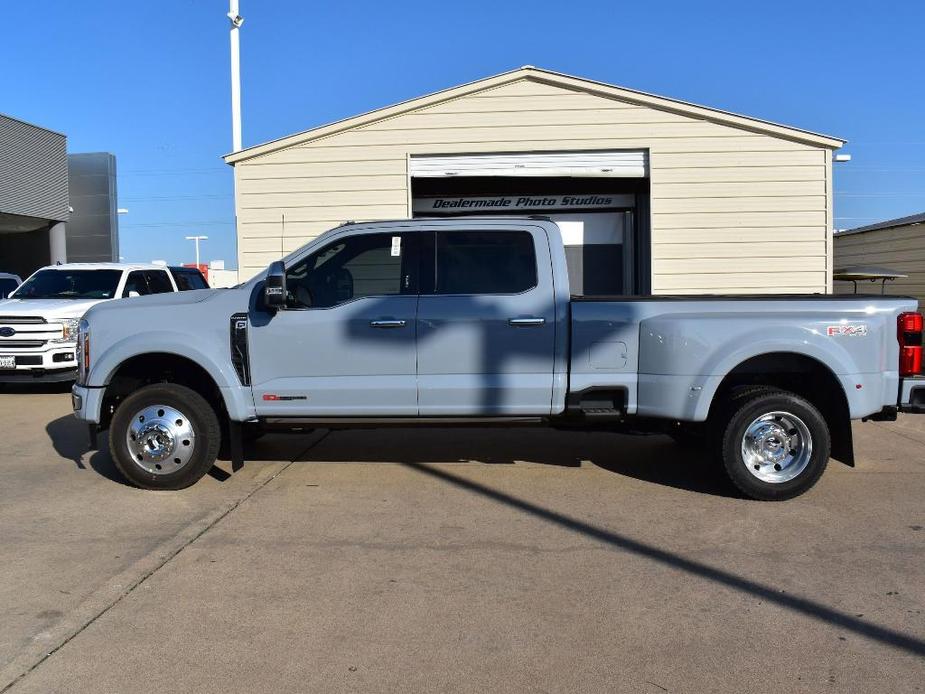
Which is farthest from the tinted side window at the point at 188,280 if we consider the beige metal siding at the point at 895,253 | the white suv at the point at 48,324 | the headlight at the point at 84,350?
the beige metal siding at the point at 895,253

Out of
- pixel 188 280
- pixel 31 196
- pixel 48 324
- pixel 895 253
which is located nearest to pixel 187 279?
pixel 188 280

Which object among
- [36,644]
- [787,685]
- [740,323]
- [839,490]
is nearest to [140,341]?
[36,644]

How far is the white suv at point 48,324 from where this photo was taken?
12.0 m

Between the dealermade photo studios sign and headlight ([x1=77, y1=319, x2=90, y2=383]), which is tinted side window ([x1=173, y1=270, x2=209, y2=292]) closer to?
the dealermade photo studios sign

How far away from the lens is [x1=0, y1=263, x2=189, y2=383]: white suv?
39.5ft

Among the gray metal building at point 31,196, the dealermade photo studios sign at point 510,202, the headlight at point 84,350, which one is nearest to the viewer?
the headlight at point 84,350

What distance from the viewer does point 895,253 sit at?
1611cm

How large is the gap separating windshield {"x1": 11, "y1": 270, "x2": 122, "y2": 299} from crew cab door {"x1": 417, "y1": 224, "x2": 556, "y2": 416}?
8437 mm

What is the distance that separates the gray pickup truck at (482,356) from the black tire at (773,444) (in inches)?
0.4

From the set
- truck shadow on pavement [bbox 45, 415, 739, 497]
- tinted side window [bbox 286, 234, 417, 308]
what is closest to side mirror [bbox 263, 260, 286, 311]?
tinted side window [bbox 286, 234, 417, 308]

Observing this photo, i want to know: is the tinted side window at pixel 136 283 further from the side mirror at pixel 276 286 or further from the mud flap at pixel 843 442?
the mud flap at pixel 843 442

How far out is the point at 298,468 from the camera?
24.9 feet

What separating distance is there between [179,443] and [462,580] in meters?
2.96

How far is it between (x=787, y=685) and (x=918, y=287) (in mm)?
13573
